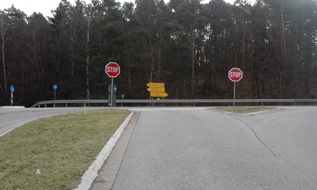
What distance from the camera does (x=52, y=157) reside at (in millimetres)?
6809

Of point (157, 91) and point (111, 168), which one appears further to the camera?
point (157, 91)

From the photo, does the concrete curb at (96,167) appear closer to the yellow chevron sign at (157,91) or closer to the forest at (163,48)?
the yellow chevron sign at (157,91)

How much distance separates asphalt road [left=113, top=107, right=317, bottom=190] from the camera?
5383 mm

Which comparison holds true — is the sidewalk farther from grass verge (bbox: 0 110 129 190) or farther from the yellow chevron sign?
the yellow chevron sign

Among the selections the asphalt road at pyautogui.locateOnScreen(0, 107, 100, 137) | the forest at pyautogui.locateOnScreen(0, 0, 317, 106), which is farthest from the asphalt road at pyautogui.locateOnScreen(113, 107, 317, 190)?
the forest at pyautogui.locateOnScreen(0, 0, 317, 106)

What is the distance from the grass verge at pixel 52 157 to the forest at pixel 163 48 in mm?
33591

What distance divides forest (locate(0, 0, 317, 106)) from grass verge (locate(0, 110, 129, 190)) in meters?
33.6

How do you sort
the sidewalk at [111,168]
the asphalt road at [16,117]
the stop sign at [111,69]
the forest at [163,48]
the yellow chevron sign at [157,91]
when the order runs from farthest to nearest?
the forest at [163,48], the yellow chevron sign at [157,91], the stop sign at [111,69], the asphalt road at [16,117], the sidewalk at [111,168]

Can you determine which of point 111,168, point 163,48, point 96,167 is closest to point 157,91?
point 163,48

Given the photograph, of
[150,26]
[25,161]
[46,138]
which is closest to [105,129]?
[46,138]

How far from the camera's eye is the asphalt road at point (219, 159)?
5383 millimetres

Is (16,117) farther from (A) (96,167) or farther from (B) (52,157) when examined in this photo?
(A) (96,167)

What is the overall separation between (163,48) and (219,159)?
1721 inches

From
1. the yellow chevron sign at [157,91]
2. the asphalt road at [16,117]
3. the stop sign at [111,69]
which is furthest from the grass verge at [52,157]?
the yellow chevron sign at [157,91]
